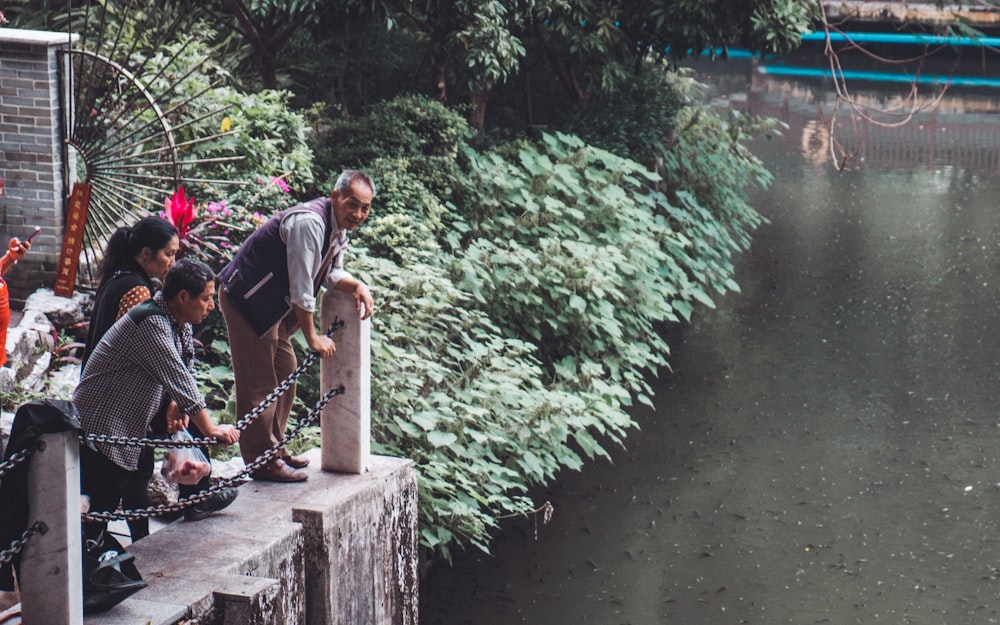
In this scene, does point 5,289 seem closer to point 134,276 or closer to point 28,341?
point 28,341

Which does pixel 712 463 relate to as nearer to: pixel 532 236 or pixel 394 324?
pixel 532 236

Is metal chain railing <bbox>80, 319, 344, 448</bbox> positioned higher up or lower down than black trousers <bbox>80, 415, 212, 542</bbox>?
higher up

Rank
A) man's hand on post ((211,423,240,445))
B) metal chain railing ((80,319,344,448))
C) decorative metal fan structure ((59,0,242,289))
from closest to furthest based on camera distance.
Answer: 1. metal chain railing ((80,319,344,448))
2. man's hand on post ((211,423,240,445))
3. decorative metal fan structure ((59,0,242,289))

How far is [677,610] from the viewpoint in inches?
332

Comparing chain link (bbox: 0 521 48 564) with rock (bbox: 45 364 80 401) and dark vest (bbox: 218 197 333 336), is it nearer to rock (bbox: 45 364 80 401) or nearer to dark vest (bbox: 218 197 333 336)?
dark vest (bbox: 218 197 333 336)

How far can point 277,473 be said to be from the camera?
17.1ft

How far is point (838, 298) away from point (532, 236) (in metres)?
5.56

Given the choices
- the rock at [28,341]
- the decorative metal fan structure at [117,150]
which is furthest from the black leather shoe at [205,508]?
the decorative metal fan structure at [117,150]

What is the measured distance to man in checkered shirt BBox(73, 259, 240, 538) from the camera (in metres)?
4.22

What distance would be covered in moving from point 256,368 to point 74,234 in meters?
3.15

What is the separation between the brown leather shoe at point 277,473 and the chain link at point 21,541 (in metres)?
1.47

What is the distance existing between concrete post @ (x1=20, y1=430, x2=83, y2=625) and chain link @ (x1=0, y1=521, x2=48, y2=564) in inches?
0.6

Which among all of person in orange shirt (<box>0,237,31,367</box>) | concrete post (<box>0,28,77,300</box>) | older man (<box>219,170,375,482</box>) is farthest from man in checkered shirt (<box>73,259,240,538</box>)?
concrete post (<box>0,28,77,300</box>)

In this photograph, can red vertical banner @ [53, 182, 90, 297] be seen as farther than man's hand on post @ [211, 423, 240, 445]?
Yes
